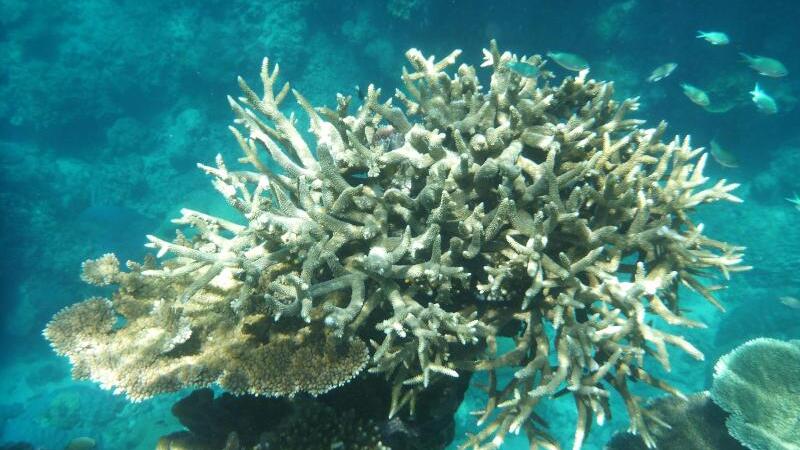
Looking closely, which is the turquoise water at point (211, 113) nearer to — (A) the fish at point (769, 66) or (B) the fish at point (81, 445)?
(B) the fish at point (81, 445)

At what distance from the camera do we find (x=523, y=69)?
3.63 m

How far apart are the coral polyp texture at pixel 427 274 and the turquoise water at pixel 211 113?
6.33 meters

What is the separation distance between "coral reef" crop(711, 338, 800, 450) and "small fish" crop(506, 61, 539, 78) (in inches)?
156

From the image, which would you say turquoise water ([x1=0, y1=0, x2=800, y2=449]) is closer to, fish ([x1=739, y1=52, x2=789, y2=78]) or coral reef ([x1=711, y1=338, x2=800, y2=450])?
fish ([x1=739, y1=52, x2=789, y2=78])

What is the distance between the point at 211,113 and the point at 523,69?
17221mm

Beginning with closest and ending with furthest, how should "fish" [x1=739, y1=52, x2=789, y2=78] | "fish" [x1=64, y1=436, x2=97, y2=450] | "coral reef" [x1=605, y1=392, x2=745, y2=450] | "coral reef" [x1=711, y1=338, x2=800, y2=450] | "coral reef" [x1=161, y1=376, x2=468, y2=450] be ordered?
"coral reef" [x1=161, y1=376, x2=468, y2=450]
"coral reef" [x1=711, y1=338, x2=800, y2=450]
"coral reef" [x1=605, y1=392, x2=745, y2=450]
"fish" [x1=739, y1=52, x2=789, y2=78]
"fish" [x1=64, y1=436, x2=97, y2=450]

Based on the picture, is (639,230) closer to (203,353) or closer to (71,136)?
(203,353)

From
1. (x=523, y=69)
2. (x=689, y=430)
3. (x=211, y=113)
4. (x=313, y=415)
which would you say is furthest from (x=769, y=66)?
(x=211, y=113)

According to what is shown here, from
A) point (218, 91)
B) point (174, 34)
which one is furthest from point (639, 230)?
point (174, 34)

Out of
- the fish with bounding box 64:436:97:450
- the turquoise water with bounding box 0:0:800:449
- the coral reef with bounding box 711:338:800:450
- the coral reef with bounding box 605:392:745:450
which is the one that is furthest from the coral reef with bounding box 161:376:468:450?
the fish with bounding box 64:436:97:450

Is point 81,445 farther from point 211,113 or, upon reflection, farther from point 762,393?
point 211,113

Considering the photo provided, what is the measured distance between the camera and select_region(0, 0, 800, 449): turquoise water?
12.0 m

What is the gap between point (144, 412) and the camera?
1191 cm

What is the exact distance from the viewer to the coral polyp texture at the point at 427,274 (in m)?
2.77
